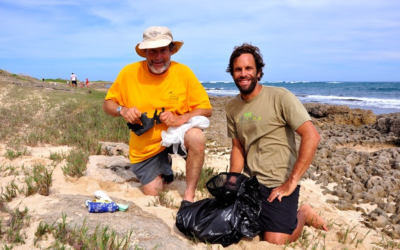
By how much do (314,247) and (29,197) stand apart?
2749 mm

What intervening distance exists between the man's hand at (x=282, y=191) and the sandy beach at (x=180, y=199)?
1.42 ft

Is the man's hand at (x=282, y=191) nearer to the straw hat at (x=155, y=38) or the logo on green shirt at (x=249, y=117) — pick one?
the logo on green shirt at (x=249, y=117)

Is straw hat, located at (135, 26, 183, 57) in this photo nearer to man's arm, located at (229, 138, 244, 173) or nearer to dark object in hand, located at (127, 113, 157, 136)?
dark object in hand, located at (127, 113, 157, 136)

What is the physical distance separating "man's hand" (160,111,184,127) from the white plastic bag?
0.05 meters

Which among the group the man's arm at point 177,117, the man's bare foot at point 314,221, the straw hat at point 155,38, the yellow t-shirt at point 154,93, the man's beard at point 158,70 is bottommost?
the man's bare foot at point 314,221

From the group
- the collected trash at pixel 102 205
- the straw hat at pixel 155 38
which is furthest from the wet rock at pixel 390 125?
the collected trash at pixel 102 205

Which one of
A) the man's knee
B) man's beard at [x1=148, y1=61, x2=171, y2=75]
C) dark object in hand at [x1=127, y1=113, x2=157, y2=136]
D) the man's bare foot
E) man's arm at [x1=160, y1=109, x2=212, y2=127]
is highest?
man's beard at [x1=148, y1=61, x2=171, y2=75]

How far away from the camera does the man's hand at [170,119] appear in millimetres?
3875

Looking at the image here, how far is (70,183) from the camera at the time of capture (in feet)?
13.4

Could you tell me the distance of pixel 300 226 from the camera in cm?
334

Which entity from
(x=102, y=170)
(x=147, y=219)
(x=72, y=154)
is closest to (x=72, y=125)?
(x=72, y=154)

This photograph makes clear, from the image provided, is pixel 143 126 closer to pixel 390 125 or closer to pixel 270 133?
pixel 270 133

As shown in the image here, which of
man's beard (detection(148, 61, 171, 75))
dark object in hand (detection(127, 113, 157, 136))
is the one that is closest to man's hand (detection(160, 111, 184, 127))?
dark object in hand (detection(127, 113, 157, 136))

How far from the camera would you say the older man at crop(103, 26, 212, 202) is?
3.85 m
